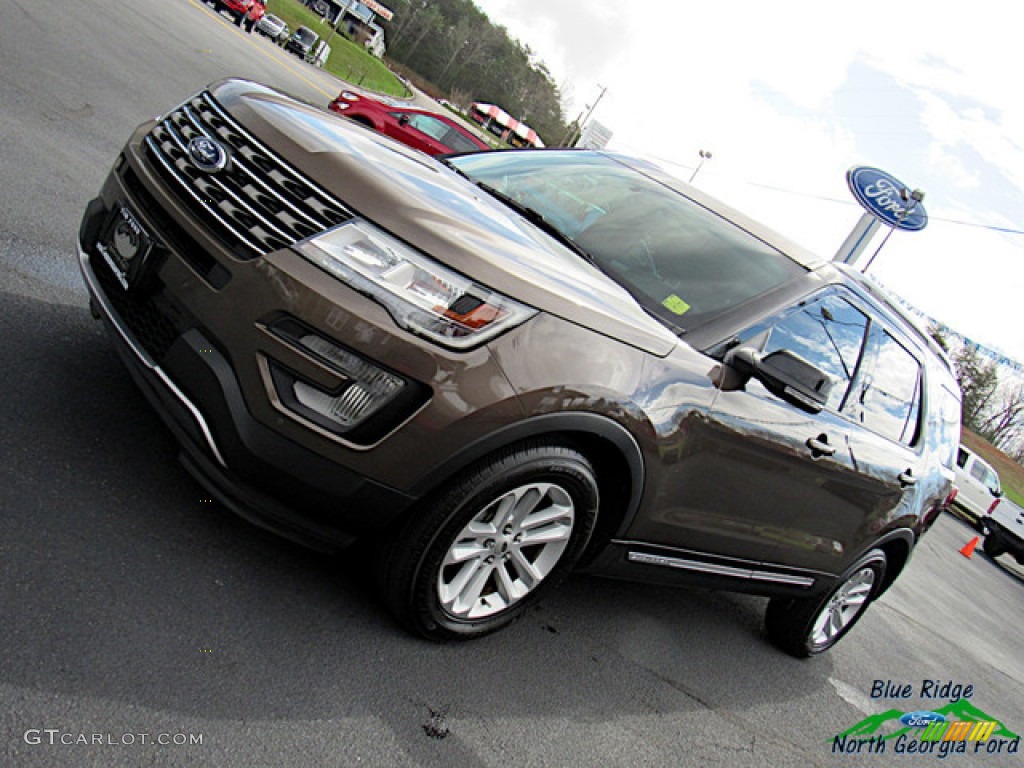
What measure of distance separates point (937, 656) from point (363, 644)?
209 inches

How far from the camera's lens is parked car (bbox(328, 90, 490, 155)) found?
1509 centimetres

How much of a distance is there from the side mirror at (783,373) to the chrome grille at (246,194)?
5.06 ft

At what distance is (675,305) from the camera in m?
3.24

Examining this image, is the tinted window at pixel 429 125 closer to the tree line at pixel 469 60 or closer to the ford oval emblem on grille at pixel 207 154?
the ford oval emblem on grille at pixel 207 154

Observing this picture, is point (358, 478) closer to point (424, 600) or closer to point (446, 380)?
point (446, 380)

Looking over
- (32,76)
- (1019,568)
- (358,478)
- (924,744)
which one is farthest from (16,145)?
(1019,568)

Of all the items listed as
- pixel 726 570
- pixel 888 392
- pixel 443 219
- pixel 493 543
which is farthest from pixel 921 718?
pixel 443 219

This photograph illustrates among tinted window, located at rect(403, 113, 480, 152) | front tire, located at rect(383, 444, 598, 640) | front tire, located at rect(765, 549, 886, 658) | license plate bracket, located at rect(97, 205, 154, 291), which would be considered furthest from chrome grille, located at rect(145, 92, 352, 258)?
tinted window, located at rect(403, 113, 480, 152)

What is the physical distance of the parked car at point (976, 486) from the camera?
17578mm

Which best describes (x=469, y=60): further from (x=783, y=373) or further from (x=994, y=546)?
(x=783, y=373)

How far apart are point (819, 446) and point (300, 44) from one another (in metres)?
41.1

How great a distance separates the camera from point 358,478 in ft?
7.80

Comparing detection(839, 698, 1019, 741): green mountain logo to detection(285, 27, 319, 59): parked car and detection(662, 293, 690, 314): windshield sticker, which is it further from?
detection(285, 27, 319, 59): parked car

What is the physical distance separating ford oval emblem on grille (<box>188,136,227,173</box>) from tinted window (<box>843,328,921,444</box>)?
2.85 metres
